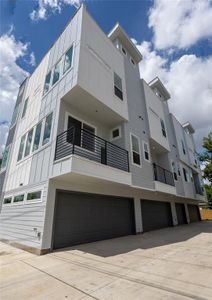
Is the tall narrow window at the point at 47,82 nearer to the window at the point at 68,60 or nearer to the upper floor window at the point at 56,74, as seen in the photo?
the upper floor window at the point at 56,74

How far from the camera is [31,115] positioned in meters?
10.4

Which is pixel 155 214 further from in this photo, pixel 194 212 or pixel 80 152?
pixel 194 212

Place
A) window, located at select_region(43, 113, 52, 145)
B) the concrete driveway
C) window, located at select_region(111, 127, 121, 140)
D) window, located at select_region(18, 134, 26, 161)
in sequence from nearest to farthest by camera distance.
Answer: the concrete driveway
window, located at select_region(43, 113, 52, 145)
window, located at select_region(111, 127, 121, 140)
window, located at select_region(18, 134, 26, 161)

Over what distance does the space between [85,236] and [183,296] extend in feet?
17.1

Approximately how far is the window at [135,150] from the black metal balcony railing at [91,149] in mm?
897

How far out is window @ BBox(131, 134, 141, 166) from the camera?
31.7 ft

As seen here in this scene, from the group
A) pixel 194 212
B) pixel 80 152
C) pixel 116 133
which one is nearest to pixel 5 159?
pixel 80 152

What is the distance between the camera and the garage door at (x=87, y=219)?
6.62 meters

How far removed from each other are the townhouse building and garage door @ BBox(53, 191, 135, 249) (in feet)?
0.13

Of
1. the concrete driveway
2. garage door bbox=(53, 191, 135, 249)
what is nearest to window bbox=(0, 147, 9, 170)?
garage door bbox=(53, 191, 135, 249)

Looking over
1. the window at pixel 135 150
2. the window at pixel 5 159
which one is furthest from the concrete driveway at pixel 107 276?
the window at pixel 5 159

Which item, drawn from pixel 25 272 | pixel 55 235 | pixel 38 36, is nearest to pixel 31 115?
pixel 38 36

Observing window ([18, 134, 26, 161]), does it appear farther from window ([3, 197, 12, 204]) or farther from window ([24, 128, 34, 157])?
window ([3, 197, 12, 204])

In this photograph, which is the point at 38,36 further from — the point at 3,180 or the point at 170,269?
the point at 170,269
